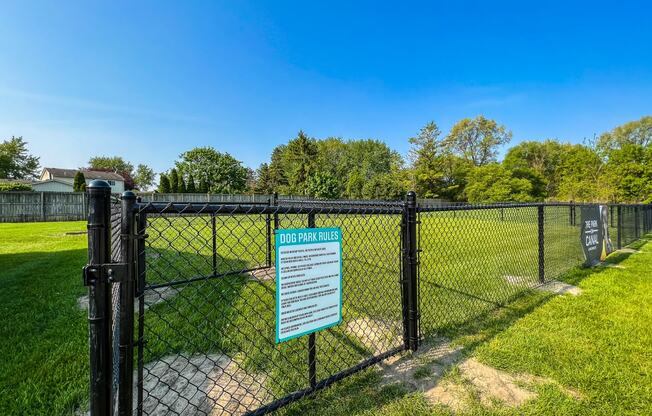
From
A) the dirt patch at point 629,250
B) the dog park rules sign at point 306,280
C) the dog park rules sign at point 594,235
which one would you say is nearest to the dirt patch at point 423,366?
the dog park rules sign at point 306,280

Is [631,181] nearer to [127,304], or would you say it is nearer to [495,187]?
[495,187]

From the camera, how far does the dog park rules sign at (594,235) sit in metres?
4.86

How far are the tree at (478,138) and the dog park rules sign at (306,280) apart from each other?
42.0 meters

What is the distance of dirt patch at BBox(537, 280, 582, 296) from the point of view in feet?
12.7

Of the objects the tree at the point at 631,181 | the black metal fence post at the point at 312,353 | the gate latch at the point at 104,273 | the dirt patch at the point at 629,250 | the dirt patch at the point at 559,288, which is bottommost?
the dirt patch at the point at 559,288

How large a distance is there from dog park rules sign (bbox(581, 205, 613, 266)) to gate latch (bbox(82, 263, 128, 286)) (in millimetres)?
5956

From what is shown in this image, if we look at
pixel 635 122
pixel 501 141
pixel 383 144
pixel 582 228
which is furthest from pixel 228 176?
pixel 635 122

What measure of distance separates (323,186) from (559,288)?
31676 millimetres

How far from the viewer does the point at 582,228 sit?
4.80 meters

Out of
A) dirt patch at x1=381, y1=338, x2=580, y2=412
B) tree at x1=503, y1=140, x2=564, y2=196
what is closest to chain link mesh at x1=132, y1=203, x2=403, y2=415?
dirt patch at x1=381, y1=338, x2=580, y2=412

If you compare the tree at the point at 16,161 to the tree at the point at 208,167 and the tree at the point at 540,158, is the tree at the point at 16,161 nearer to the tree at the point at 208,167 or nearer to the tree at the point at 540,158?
the tree at the point at 208,167

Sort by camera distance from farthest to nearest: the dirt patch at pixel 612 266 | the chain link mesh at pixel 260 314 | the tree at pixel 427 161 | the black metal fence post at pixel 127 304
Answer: the tree at pixel 427 161 < the dirt patch at pixel 612 266 < the chain link mesh at pixel 260 314 < the black metal fence post at pixel 127 304

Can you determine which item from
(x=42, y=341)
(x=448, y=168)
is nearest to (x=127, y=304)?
(x=42, y=341)

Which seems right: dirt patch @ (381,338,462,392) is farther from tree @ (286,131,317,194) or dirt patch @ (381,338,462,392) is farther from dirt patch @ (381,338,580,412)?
tree @ (286,131,317,194)
